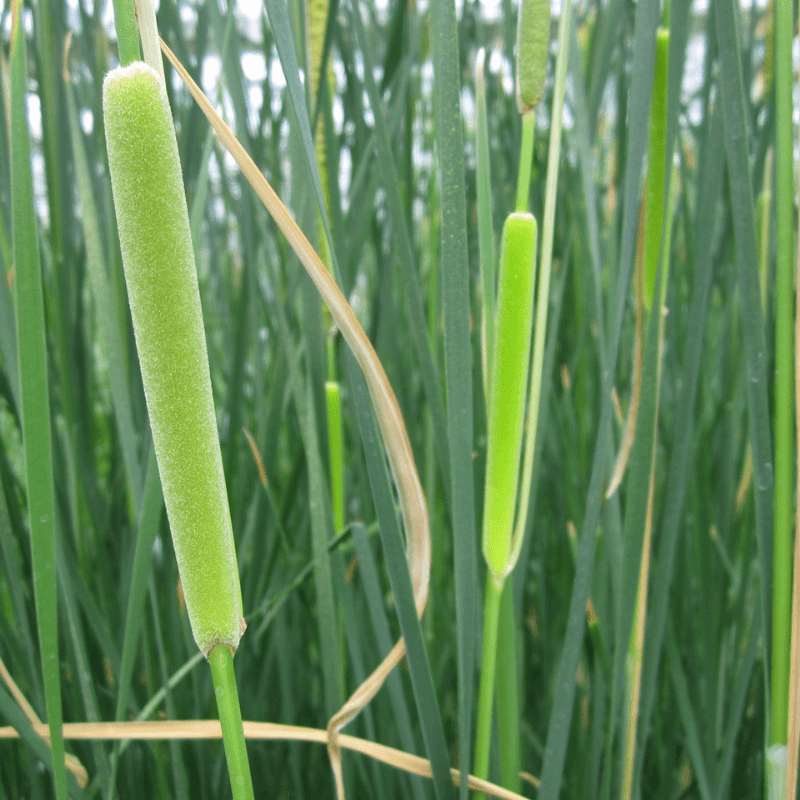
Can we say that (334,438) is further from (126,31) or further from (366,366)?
(126,31)

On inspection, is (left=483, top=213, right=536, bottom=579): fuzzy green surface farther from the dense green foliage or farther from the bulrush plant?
the bulrush plant

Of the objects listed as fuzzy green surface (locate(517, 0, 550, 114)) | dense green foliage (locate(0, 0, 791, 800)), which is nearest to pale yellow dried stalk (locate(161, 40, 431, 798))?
dense green foliage (locate(0, 0, 791, 800))

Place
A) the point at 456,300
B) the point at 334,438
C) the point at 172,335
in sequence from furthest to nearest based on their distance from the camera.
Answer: the point at 334,438 < the point at 456,300 < the point at 172,335

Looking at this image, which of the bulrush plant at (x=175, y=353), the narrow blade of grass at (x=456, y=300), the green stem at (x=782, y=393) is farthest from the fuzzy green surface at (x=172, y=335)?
the green stem at (x=782, y=393)

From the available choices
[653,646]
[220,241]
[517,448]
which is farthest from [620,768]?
[220,241]

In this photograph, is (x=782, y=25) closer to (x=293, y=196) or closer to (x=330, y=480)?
(x=293, y=196)

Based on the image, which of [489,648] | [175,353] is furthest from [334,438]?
[175,353]
